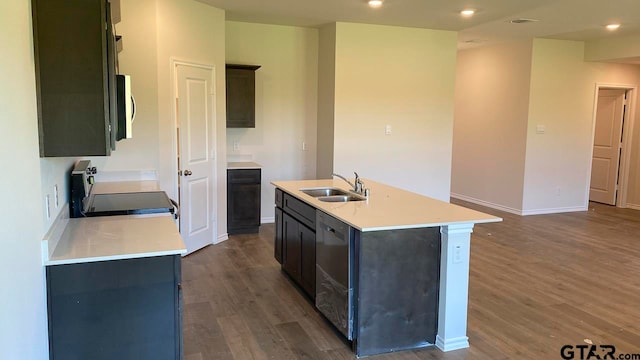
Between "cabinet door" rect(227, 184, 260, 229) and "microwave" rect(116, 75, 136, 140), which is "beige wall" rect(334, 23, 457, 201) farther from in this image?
"microwave" rect(116, 75, 136, 140)

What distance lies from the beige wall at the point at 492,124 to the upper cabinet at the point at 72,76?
6.61 metres

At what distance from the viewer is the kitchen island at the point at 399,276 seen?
2.98m

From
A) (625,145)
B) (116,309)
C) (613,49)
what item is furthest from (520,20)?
(116,309)

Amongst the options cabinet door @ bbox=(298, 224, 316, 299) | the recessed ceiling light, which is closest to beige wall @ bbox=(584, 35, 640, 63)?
the recessed ceiling light

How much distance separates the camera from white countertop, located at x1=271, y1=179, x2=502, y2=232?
9.70 ft

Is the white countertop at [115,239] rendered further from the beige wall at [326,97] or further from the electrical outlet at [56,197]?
the beige wall at [326,97]

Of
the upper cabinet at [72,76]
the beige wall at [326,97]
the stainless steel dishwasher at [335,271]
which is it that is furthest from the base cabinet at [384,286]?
the beige wall at [326,97]

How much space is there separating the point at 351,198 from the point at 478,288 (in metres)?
1.41

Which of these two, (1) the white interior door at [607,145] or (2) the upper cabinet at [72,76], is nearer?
(2) the upper cabinet at [72,76]

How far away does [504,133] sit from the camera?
7.78 m

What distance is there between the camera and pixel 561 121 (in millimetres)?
7582

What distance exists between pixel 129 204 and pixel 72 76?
1333 millimetres

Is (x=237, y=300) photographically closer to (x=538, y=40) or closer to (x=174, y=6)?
(x=174, y=6)

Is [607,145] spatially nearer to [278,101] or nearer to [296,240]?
[278,101]
